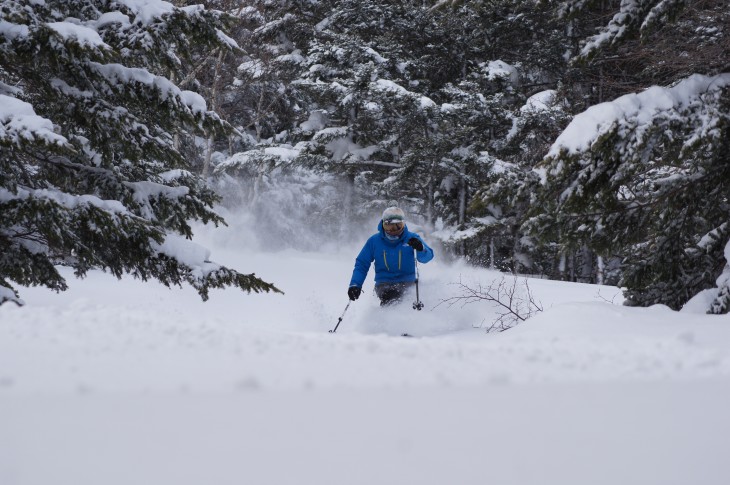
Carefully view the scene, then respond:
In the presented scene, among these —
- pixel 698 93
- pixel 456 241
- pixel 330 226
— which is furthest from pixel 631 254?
pixel 330 226

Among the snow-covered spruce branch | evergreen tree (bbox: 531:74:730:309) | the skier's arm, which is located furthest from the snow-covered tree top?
the skier's arm

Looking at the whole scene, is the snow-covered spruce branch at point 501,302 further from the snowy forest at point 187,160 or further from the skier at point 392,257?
A: the snowy forest at point 187,160

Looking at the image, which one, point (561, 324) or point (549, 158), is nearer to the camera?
point (561, 324)

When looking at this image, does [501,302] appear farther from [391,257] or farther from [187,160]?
[187,160]

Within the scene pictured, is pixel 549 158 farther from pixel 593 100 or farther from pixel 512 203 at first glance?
pixel 593 100

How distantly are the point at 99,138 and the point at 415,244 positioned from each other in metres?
3.90

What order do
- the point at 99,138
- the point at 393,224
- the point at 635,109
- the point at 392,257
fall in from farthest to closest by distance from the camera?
the point at 392,257 < the point at 393,224 < the point at 99,138 < the point at 635,109

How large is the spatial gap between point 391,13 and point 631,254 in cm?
1682

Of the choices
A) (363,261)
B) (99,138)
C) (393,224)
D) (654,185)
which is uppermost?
(99,138)

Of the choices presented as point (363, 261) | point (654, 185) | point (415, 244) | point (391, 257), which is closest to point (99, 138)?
point (363, 261)

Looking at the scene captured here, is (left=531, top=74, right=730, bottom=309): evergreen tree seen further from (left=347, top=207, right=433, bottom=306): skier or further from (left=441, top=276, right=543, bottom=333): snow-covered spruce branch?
(left=347, top=207, right=433, bottom=306): skier

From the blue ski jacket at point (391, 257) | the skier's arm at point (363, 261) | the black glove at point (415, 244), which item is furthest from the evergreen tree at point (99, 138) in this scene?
the black glove at point (415, 244)

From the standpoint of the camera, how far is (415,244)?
790 cm

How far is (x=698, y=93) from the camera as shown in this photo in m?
5.50
